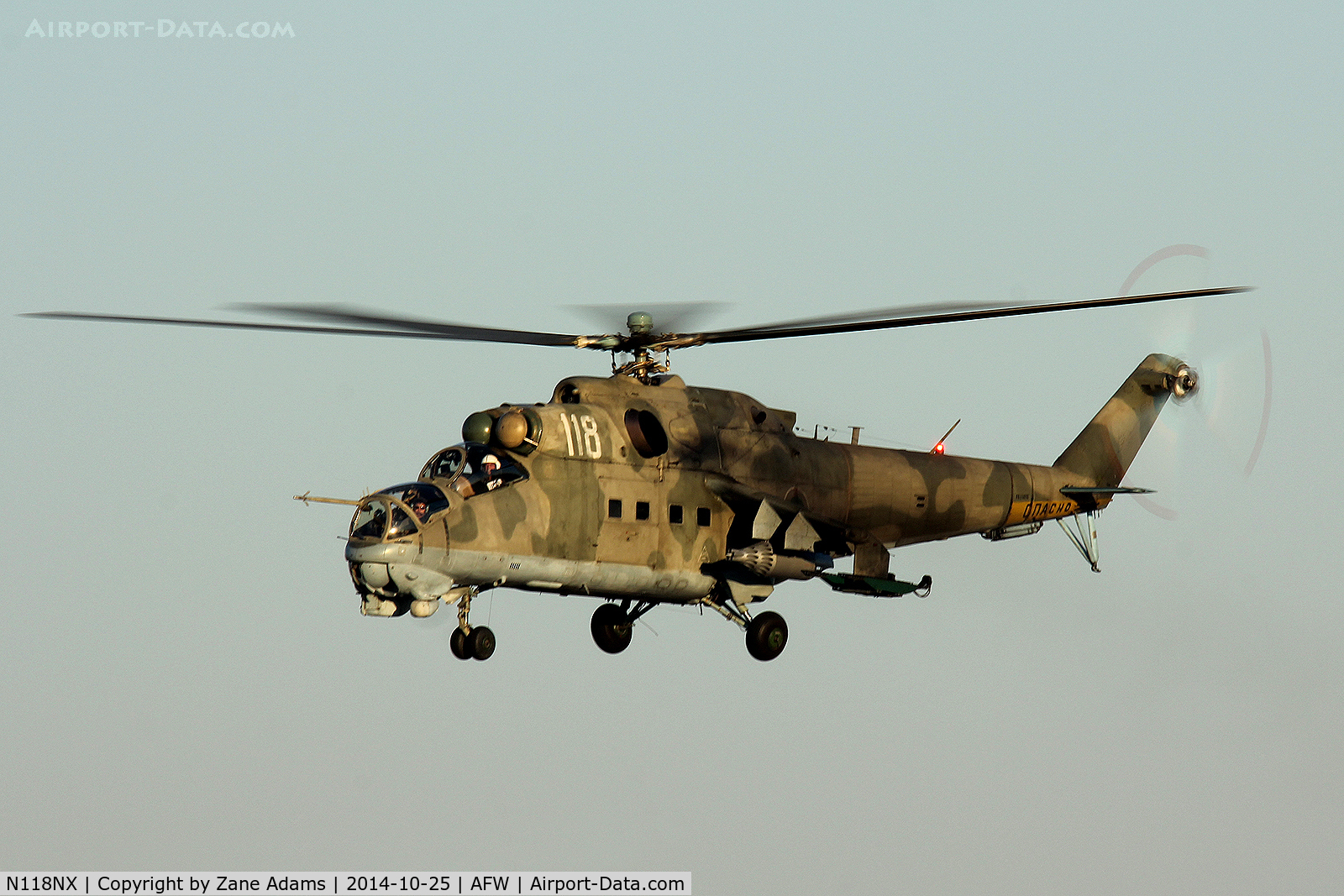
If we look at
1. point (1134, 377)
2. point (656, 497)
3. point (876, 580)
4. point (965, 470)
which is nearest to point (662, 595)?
point (656, 497)

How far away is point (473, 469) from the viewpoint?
98.7 feet

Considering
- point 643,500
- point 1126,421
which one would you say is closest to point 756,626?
point 643,500

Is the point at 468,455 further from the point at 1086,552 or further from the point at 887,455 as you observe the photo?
the point at 1086,552

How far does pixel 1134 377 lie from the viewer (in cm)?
4172

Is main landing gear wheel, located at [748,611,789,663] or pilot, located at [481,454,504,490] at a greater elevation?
pilot, located at [481,454,504,490]

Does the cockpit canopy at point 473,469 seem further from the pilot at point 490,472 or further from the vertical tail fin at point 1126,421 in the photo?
the vertical tail fin at point 1126,421

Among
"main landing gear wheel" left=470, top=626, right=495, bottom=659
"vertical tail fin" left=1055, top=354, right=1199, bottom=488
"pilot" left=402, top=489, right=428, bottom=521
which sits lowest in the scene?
"main landing gear wheel" left=470, top=626, right=495, bottom=659

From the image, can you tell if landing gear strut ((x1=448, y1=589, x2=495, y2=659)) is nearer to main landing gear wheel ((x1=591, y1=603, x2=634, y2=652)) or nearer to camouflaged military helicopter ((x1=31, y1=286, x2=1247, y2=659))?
camouflaged military helicopter ((x1=31, y1=286, x2=1247, y2=659))

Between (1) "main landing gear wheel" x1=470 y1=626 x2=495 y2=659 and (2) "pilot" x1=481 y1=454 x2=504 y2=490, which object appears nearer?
(1) "main landing gear wheel" x1=470 y1=626 x2=495 y2=659

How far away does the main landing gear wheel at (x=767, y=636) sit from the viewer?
108ft

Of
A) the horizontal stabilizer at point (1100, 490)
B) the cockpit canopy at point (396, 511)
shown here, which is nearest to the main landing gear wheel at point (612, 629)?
the cockpit canopy at point (396, 511)

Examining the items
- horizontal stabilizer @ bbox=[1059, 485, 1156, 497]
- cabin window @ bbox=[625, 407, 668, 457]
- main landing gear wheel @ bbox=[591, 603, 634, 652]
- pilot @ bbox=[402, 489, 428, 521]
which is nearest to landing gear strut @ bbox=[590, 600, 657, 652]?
main landing gear wheel @ bbox=[591, 603, 634, 652]

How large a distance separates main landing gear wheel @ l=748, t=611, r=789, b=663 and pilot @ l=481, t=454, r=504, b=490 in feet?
19.6

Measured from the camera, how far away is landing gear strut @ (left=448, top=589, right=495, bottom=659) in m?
29.5
